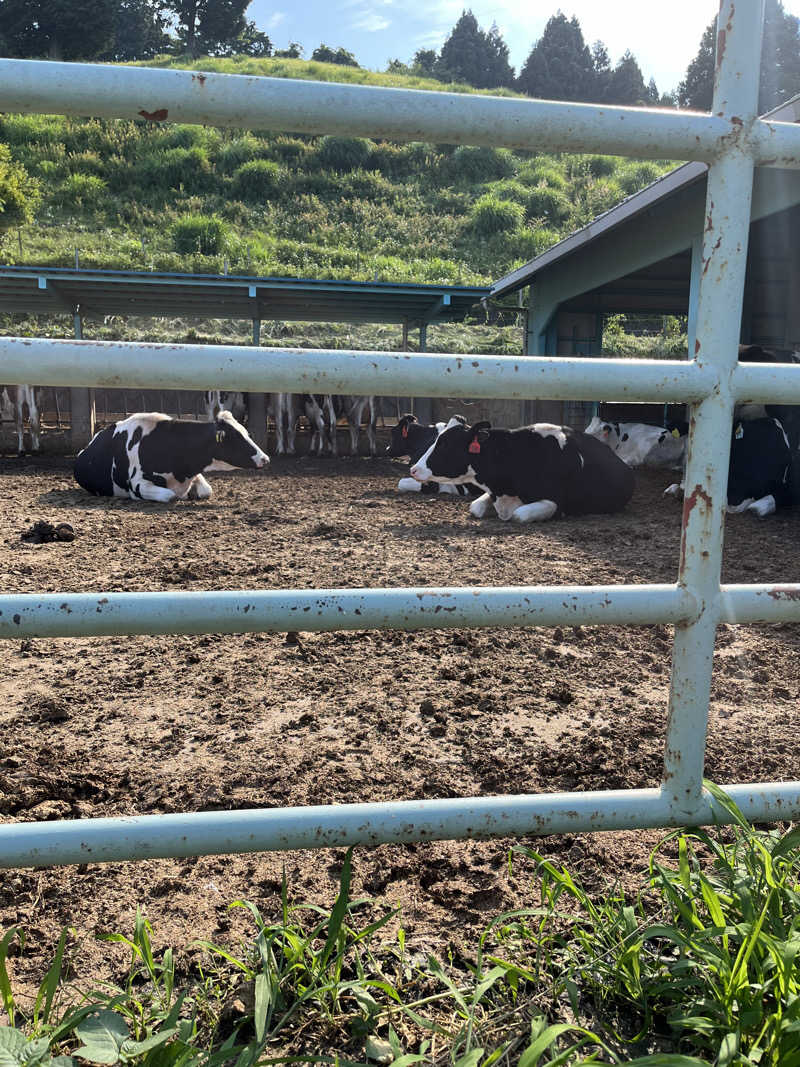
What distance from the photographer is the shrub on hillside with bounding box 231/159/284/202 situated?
40.9 metres

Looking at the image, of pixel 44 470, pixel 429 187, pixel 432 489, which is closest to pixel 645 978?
pixel 432 489

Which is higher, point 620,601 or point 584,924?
point 620,601

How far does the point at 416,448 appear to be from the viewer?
480 inches

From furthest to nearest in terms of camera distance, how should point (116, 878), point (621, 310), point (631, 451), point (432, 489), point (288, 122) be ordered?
point (621, 310), point (631, 451), point (432, 489), point (116, 878), point (288, 122)

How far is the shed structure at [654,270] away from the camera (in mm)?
8188

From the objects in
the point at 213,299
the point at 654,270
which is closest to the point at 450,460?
the point at 654,270

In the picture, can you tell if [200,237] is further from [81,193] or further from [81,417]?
[81,417]

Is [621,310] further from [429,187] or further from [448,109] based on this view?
[429,187]

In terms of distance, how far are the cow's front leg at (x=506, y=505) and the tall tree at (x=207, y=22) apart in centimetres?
8061

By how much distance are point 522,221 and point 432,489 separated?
33.1 metres

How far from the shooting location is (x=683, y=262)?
11.6 metres

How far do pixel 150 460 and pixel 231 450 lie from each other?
114 cm

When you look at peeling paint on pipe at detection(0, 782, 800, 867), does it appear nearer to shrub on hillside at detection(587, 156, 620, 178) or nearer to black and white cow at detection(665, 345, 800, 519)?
black and white cow at detection(665, 345, 800, 519)

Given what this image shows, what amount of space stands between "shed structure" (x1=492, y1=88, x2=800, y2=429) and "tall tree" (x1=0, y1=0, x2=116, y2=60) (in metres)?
60.7
